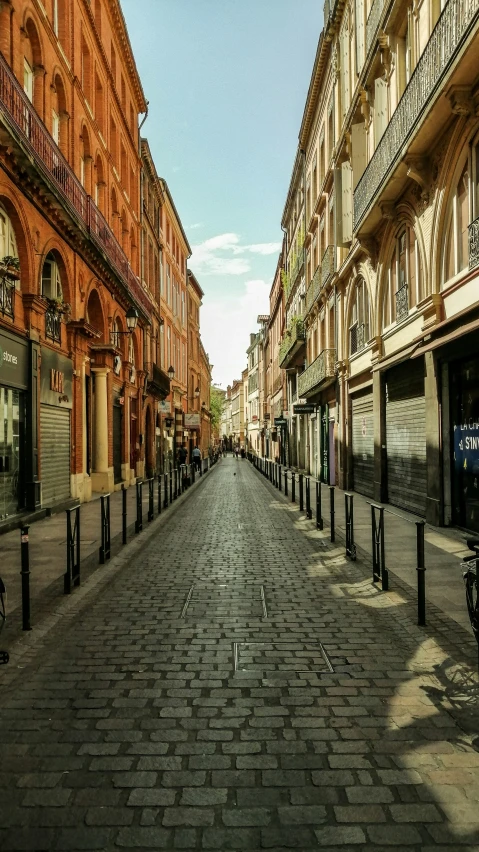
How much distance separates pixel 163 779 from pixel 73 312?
576 inches

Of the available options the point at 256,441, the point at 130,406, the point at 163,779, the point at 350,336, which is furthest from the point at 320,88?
the point at 256,441

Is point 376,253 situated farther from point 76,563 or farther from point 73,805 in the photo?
point 73,805

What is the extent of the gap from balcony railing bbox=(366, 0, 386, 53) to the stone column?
1186 centimetres

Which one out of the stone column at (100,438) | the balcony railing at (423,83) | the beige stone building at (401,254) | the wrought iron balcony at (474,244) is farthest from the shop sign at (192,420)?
the wrought iron balcony at (474,244)

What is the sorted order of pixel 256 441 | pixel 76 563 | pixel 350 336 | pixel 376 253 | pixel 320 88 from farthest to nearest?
pixel 256 441 < pixel 320 88 < pixel 350 336 < pixel 376 253 < pixel 76 563

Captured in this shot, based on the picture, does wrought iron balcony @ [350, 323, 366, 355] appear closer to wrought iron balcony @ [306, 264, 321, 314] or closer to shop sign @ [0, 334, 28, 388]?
wrought iron balcony @ [306, 264, 321, 314]

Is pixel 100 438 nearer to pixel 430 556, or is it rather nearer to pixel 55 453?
pixel 55 453

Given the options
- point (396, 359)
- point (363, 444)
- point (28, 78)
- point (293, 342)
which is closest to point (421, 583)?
point (396, 359)

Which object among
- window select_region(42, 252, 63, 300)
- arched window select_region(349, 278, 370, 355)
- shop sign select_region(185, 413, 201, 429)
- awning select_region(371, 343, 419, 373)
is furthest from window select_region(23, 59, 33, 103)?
shop sign select_region(185, 413, 201, 429)

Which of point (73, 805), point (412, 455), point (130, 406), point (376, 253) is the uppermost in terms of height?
point (376, 253)

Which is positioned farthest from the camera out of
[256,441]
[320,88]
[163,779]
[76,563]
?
[256,441]

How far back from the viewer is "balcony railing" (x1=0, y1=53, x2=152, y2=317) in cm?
1109

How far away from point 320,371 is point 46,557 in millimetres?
16540

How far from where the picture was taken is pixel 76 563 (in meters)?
7.89
